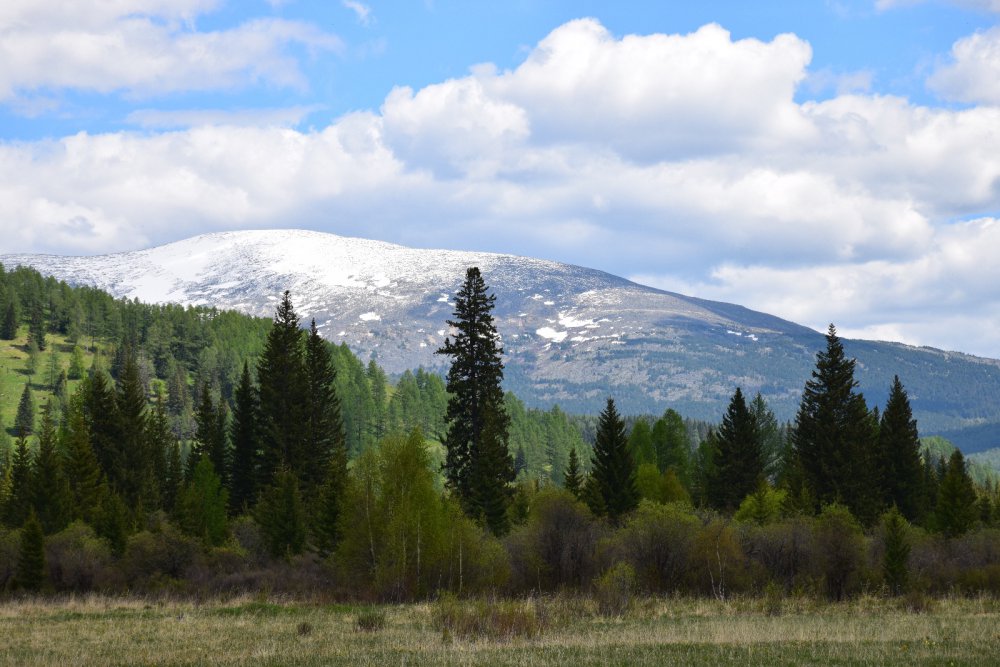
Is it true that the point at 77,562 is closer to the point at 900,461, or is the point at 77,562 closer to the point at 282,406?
the point at 282,406

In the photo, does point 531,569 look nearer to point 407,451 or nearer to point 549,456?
point 407,451

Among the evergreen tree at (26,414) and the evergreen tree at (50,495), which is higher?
the evergreen tree at (26,414)

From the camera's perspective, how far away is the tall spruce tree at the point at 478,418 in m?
60.2

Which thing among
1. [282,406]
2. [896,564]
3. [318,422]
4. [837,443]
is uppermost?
[282,406]

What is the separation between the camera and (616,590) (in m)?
40.5

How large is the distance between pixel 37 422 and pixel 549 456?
306 ft

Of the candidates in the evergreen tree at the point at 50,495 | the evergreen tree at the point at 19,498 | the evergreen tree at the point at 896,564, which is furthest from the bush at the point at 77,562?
the evergreen tree at the point at 896,564

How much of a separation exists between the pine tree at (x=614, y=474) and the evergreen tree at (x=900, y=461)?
69.9ft

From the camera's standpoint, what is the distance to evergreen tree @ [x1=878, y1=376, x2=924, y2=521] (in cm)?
7744

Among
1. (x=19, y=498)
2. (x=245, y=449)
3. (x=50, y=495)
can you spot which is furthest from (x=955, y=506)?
(x=19, y=498)

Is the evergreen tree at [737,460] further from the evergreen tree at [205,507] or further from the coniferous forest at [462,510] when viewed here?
the evergreen tree at [205,507]

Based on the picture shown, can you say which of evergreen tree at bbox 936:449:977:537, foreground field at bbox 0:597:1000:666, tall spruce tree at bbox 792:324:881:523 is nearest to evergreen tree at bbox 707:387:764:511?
tall spruce tree at bbox 792:324:881:523

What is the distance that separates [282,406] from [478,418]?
18.5m

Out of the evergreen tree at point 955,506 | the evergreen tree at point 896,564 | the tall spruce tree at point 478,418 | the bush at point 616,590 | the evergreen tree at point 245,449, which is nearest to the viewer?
the bush at point 616,590
